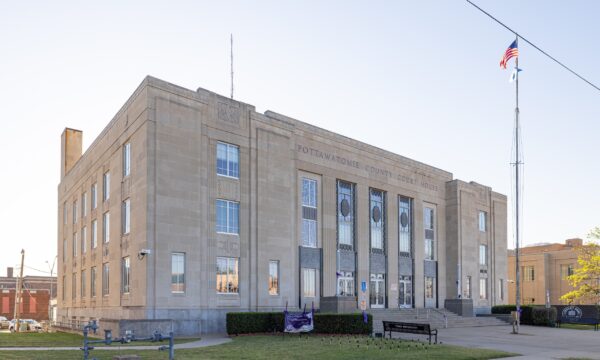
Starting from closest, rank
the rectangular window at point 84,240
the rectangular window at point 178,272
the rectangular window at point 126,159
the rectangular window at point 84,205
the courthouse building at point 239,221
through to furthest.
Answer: the rectangular window at point 178,272 < the courthouse building at point 239,221 < the rectangular window at point 126,159 < the rectangular window at point 84,240 < the rectangular window at point 84,205

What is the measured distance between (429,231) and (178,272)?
28776mm

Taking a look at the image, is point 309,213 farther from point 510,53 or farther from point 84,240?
point 84,240

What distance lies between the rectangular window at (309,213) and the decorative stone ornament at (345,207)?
312cm

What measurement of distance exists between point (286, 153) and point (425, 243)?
1971cm

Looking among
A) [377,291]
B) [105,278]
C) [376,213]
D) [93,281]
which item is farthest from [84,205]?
[377,291]

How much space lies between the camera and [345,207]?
1890 inches

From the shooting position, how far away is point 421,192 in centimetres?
5619

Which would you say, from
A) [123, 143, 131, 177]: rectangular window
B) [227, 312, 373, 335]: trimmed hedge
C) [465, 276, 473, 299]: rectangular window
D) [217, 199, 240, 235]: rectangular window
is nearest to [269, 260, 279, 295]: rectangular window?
[217, 199, 240, 235]: rectangular window

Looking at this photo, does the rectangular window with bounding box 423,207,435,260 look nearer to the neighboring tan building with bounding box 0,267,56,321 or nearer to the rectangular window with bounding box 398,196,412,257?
the rectangular window with bounding box 398,196,412,257

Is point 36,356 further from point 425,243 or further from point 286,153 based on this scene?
point 425,243

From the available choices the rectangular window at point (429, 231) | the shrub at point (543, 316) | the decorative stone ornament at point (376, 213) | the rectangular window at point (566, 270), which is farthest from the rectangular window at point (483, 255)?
the rectangular window at point (566, 270)

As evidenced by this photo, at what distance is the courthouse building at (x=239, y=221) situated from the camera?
117 ft

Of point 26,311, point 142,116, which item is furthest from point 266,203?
point 26,311

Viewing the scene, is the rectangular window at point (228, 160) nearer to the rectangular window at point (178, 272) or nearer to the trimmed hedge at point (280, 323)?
the rectangular window at point (178, 272)
